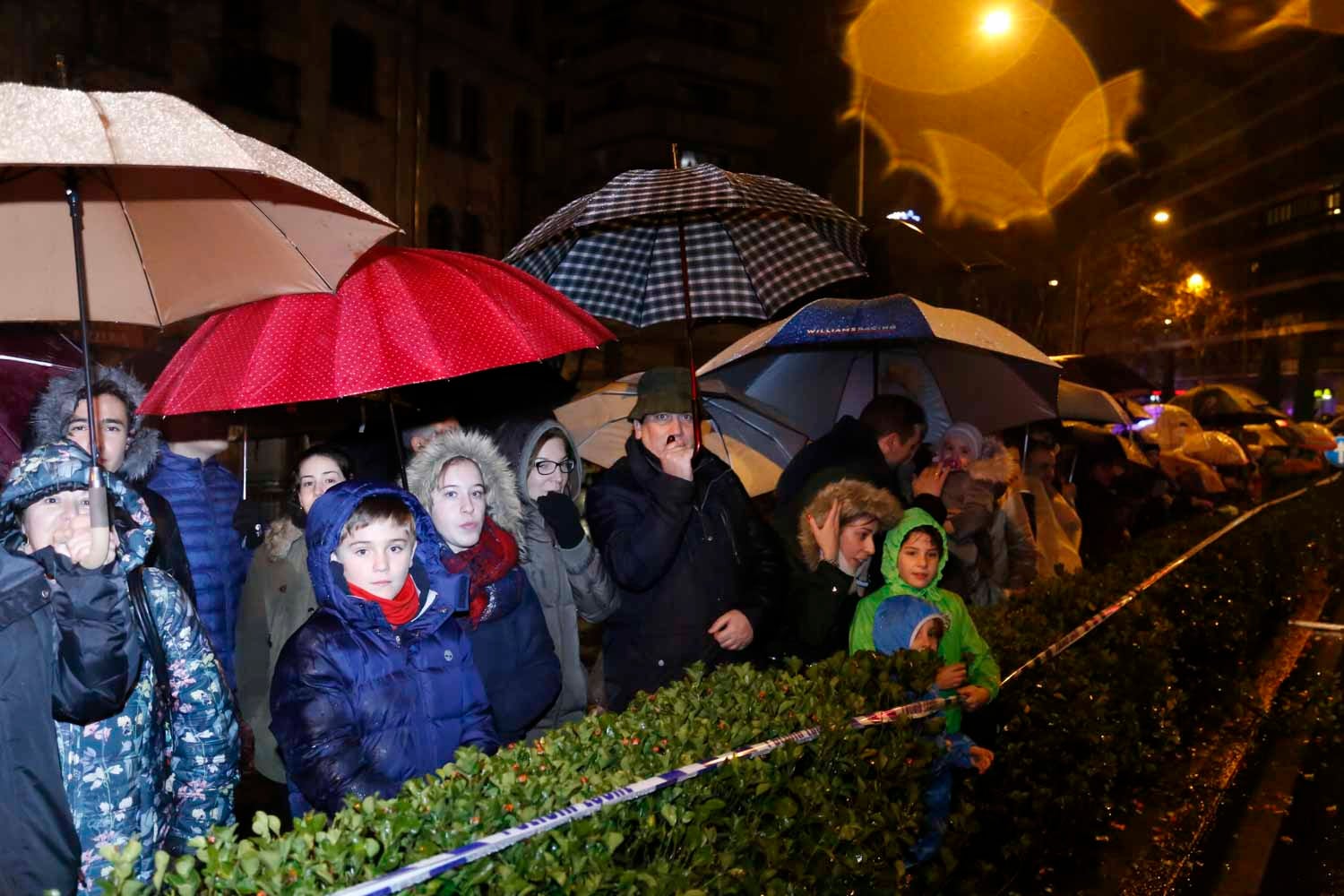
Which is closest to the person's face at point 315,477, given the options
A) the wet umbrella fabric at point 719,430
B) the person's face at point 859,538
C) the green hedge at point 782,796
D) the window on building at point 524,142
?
the wet umbrella fabric at point 719,430

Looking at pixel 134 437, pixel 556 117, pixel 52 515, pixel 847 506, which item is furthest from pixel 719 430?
pixel 556 117

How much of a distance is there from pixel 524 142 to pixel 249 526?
30894 mm

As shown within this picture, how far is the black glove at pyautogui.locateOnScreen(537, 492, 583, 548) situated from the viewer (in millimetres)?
4449

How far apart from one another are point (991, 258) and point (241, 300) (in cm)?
642

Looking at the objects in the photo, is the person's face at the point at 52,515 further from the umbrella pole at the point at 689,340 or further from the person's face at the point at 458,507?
the umbrella pole at the point at 689,340

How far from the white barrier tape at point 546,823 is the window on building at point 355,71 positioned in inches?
1042

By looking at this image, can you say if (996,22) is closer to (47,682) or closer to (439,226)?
(47,682)

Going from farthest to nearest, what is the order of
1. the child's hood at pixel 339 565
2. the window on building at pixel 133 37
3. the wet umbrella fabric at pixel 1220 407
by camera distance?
the wet umbrella fabric at pixel 1220 407, the window on building at pixel 133 37, the child's hood at pixel 339 565

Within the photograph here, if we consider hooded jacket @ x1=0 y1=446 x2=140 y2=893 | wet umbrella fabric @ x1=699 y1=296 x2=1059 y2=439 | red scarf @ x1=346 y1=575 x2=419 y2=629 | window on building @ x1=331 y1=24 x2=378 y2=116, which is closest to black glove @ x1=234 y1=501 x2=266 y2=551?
red scarf @ x1=346 y1=575 x2=419 y2=629

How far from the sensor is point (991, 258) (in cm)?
894

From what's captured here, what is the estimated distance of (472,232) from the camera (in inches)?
1268

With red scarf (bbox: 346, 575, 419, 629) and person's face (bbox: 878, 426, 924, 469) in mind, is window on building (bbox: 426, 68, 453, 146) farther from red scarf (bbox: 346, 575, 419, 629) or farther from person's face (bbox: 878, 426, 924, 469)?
red scarf (bbox: 346, 575, 419, 629)

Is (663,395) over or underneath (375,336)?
underneath

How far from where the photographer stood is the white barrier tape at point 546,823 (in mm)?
2207
